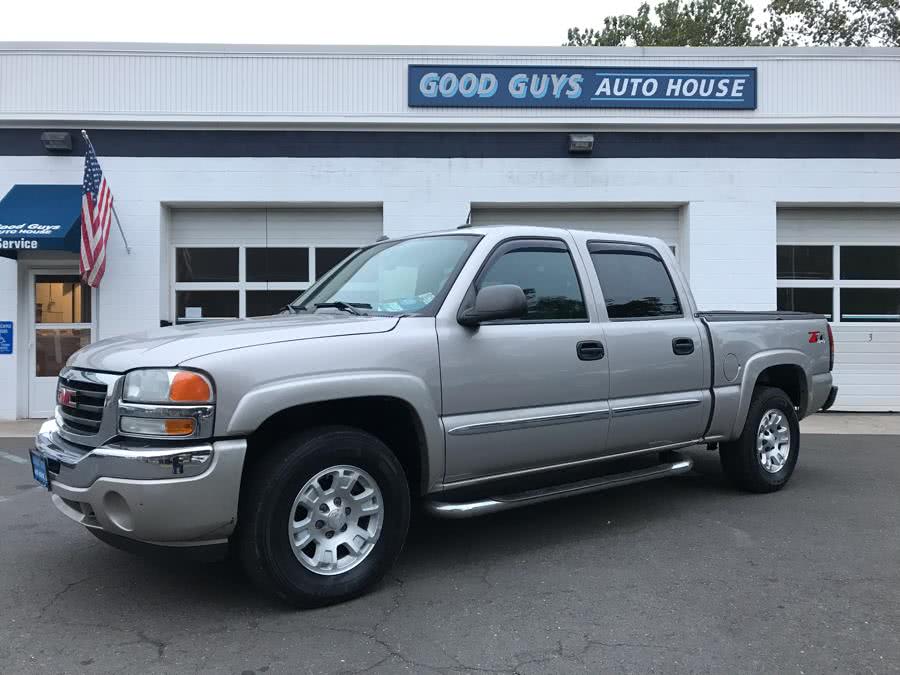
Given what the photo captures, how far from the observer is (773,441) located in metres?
6.08

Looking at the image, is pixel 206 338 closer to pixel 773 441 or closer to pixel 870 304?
pixel 773 441

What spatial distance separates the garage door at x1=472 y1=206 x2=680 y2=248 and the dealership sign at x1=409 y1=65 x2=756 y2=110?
1.57m

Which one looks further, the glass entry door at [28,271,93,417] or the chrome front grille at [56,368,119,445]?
the glass entry door at [28,271,93,417]

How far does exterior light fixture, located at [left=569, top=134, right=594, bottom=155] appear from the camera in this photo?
11.2 metres

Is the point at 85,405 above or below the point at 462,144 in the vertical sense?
below

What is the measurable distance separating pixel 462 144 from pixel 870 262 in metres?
6.56

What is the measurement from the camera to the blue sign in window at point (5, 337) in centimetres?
1085

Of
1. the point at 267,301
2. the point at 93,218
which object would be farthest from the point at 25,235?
the point at 267,301

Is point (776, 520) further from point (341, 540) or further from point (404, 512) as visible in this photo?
point (341, 540)

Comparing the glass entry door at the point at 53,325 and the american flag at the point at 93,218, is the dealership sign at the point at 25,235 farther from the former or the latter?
the glass entry door at the point at 53,325

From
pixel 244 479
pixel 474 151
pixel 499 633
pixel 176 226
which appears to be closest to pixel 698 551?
pixel 499 633

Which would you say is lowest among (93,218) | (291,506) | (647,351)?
(291,506)

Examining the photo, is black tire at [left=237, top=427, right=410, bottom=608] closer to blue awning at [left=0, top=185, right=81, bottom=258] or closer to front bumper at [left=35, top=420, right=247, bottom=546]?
front bumper at [left=35, top=420, right=247, bottom=546]

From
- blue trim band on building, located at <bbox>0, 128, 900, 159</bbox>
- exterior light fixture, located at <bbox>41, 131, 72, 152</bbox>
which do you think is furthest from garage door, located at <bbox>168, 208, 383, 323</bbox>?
exterior light fixture, located at <bbox>41, 131, 72, 152</bbox>
